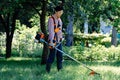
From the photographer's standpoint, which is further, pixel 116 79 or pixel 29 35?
pixel 29 35

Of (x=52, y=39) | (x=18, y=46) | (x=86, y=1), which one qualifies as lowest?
(x=18, y=46)

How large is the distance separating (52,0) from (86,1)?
55.1 inches

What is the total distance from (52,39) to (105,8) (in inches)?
272

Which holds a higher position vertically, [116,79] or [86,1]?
[86,1]

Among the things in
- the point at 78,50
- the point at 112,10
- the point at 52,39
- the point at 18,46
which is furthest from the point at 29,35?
the point at 52,39

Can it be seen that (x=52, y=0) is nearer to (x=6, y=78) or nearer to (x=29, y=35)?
(x=6, y=78)

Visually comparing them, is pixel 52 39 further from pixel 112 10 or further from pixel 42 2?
pixel 112 10

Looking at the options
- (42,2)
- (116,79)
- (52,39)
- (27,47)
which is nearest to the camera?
(116,79)

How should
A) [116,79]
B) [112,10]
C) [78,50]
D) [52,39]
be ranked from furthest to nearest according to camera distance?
1. [78,50]
2. [112,10]
3. [52,39]
4. [116,79]

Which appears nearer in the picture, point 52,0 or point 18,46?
point 52,0

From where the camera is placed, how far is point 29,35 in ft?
92.0

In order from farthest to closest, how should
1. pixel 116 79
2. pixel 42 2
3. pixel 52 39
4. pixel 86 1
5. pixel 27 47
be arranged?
pixel 27 47 < pixel 42 2 < pixel 86 1 < pixel 52 39 < pixel 116 79

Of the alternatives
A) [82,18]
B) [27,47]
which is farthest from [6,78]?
→ [27,47]

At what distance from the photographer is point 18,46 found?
2684 centimetres
